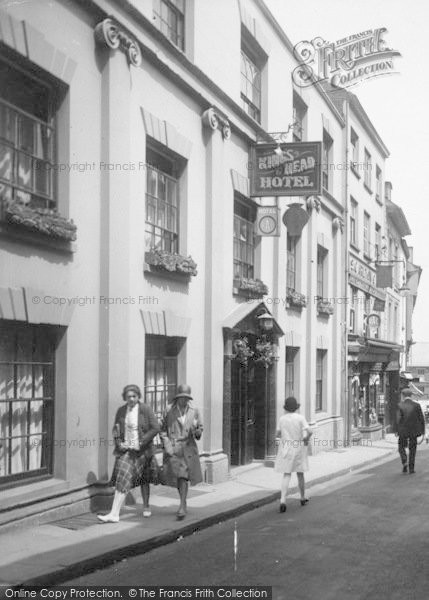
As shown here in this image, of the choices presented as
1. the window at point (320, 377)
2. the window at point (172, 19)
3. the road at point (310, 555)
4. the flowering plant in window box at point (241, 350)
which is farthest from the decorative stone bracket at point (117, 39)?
the window at point (320, 377)

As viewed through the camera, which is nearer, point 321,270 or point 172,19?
point 172,19

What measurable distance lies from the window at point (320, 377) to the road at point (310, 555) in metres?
11.4

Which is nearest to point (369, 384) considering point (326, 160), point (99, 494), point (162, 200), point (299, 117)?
point (326, 160)

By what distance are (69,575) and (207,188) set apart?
8.68 meters

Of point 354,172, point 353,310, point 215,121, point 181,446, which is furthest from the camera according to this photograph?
point 353,310

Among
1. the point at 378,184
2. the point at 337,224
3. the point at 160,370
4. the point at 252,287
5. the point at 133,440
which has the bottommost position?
the point at 133,440

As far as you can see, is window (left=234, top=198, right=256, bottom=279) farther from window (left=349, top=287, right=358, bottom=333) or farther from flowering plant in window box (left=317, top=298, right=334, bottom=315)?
window (left=349, top=287, right=358, bottom=333)

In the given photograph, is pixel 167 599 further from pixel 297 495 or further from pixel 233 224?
pixel 233 224

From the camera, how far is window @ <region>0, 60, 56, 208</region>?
9.39 meters

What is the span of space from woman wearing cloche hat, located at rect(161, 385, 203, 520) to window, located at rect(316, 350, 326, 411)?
13.5 meters

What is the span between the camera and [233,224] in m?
16.2

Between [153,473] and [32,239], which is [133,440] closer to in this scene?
[153,473]

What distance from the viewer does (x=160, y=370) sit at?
13.3 metres

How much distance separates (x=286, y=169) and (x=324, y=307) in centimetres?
782
